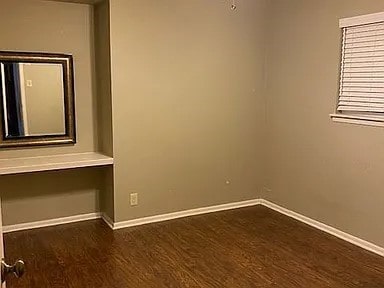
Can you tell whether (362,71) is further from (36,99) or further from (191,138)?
(36,99)

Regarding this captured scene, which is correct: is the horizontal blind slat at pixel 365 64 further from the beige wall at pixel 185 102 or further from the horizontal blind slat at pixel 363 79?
the beige wall at pixel 185 102

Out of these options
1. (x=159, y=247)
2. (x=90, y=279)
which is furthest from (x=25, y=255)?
(x=159, y=247)

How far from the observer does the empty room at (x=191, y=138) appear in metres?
3.49

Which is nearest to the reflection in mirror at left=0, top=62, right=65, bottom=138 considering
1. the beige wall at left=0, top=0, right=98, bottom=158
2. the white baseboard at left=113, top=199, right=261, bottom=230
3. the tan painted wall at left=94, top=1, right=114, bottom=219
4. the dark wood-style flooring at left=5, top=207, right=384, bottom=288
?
the beige wall at left=0, top=0, right=98, bottom=158

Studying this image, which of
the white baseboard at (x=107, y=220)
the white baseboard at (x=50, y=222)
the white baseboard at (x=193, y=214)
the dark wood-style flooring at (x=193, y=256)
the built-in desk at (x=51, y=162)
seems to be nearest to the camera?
the dark wood-style flooring at (x=193, y=256)

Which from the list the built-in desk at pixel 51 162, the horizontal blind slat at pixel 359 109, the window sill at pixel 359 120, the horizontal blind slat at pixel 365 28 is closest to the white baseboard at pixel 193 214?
the built-in desk at pixel 51 162

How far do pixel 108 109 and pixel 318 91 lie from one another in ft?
6.76

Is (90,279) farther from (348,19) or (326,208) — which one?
(348,19)

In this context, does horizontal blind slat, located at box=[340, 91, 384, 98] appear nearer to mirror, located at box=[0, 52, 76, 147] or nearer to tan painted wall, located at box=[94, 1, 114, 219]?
tan painted wall, located at box=[94, 1, 114, 219]

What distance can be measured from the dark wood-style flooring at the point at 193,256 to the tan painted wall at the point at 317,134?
0.32 metres

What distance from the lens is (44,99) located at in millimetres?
3953

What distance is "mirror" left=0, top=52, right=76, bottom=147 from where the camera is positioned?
12.5 feet

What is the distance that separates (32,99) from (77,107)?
436 mm

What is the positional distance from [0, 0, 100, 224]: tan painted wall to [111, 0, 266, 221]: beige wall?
427 mm
